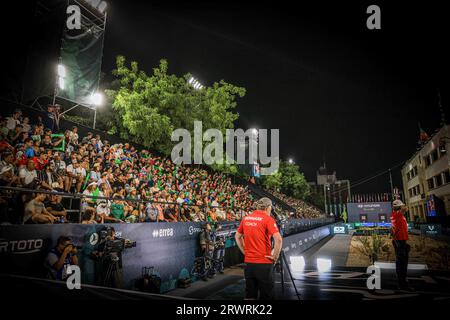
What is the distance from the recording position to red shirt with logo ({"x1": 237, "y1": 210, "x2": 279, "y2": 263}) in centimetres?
422

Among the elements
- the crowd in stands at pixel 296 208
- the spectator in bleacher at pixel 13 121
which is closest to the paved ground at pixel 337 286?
the spectator in bleacher at pixel 13 121

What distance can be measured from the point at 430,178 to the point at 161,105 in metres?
42.2

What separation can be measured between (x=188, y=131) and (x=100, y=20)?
31.8 feet

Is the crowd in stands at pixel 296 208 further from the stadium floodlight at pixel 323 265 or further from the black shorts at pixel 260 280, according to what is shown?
the black shorts at pixel 260 280

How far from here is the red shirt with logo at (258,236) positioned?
13.9 ft

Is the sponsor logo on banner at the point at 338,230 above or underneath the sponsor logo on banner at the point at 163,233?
underneath

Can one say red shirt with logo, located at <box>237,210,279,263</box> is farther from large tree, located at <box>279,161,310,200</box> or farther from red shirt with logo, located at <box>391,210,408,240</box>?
large tree, located at <box>279,161,310,200</box>

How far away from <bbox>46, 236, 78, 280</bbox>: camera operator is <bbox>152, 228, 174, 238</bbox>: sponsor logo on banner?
2658 millimetres

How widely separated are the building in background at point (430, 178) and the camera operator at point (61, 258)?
25735 mm

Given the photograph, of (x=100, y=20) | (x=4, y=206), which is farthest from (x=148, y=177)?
(x=100, y=20)

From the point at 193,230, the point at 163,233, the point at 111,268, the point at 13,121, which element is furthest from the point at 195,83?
the point at 111,268

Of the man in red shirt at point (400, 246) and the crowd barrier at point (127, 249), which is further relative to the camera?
the man in red shirt at point (400, 246)

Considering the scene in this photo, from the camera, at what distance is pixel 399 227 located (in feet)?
23.0

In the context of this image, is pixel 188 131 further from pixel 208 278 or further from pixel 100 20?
pixel 208 278
